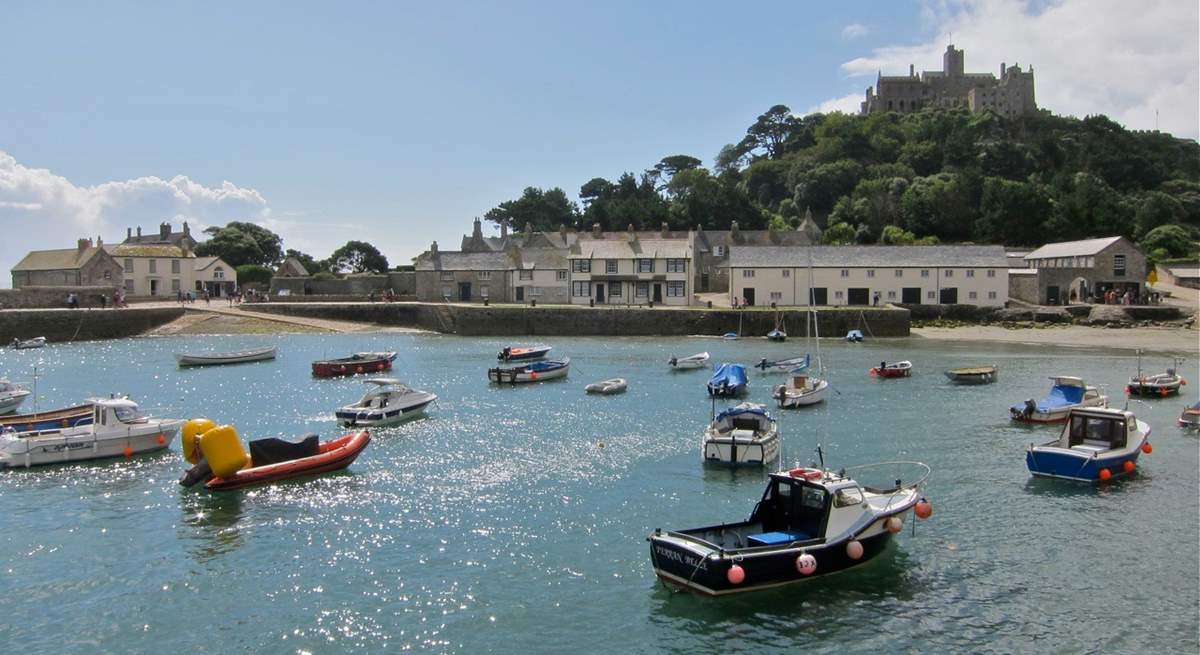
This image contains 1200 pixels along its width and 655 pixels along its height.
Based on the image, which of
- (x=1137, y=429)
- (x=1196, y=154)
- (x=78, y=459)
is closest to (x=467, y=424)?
(x=78, y=459)

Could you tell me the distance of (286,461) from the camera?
1104 inches

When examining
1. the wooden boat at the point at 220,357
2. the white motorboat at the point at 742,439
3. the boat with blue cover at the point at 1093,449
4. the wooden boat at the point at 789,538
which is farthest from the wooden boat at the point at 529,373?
the wooden boat at the point at 789,538

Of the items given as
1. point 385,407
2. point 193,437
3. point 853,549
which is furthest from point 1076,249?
point 193,437

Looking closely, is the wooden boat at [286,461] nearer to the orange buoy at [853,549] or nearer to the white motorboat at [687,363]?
the orange buoy at [853,549]

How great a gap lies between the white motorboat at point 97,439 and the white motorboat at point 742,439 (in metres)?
18.9

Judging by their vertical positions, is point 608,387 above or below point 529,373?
below

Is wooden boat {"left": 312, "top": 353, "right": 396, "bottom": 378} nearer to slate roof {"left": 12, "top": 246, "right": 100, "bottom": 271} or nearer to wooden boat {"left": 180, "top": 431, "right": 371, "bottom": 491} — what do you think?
wooden boat {"left": 180, "top": 431, "right": 371, "bottom": 491}

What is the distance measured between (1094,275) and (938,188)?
31082mm

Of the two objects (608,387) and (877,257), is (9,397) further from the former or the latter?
(877,257)

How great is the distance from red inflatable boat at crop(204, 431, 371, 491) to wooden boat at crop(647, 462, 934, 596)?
513 inches

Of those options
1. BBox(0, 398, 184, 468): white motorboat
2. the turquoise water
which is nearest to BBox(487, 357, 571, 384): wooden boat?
the turquoise water

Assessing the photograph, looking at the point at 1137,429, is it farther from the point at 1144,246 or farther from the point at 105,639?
the point at 1144,246

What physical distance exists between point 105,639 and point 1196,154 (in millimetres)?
162939

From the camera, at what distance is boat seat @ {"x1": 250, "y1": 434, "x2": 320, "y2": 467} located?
27.8m
